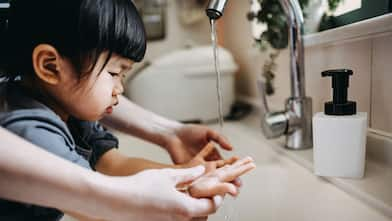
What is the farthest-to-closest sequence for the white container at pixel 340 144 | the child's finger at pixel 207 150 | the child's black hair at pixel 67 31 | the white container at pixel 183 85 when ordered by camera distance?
1. the white container at pixel 183 85
2. the child's finger at pixel 207 150
3. the white container at pixel 340 144
4. the child's black hair at pixel 67 31

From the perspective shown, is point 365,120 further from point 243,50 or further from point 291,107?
point 243,50

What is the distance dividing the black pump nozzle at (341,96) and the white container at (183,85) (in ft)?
1.85

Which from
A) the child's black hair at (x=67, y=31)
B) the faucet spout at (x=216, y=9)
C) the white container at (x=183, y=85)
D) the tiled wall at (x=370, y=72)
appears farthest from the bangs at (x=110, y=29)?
the white container at (x=183, y=85)

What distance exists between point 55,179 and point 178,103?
78 centimetres

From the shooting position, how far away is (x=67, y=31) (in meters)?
0.41

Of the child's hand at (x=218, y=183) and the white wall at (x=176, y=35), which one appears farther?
the white wall at (x=176, y=35)

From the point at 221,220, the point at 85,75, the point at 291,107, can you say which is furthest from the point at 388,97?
the point at 85,75

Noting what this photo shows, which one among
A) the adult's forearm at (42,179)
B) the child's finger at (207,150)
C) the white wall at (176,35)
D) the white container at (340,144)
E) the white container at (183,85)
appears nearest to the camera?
the adult's forearm at (42,179)

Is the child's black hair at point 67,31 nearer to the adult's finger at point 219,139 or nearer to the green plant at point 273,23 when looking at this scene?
the adult's finger at point 219,139

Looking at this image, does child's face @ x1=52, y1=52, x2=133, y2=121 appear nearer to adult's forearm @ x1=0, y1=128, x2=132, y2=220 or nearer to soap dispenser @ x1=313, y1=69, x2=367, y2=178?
adult's forearm @ x1=0, y1=128, x2=132, y2=220

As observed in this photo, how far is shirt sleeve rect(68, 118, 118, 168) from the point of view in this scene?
59 cm

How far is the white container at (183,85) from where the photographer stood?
3.50 feet

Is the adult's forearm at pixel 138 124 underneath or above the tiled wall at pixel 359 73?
underneath

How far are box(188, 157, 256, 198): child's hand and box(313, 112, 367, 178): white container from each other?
0.50 ft
